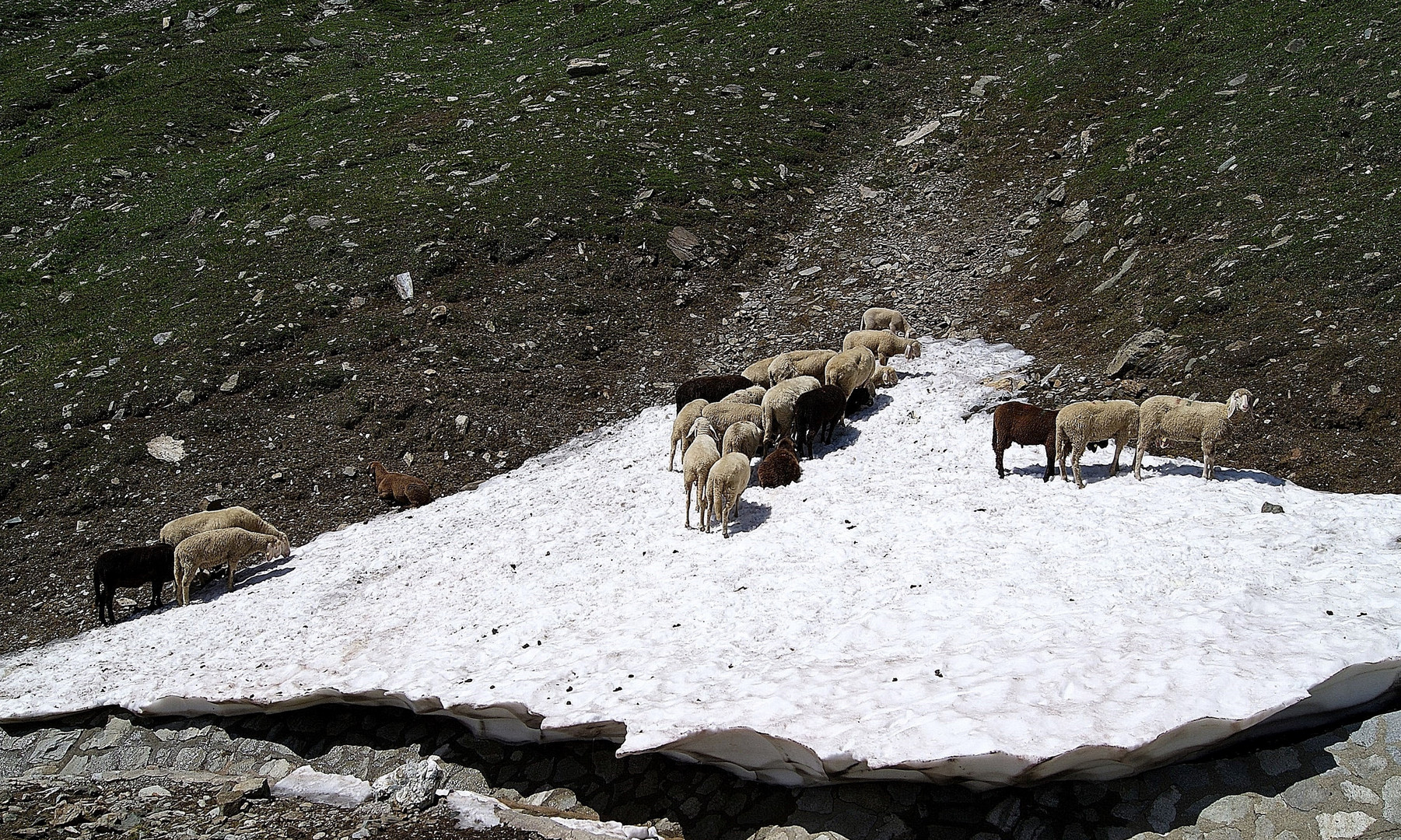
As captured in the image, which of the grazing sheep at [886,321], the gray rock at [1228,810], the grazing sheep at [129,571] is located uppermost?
the gray rock at [1228,810]

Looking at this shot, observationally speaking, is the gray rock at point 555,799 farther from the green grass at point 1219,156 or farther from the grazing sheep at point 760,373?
the green grass at point 1219,156

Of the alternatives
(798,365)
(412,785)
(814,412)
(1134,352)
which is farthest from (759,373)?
(412,785)

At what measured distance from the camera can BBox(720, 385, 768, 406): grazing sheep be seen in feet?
50.1

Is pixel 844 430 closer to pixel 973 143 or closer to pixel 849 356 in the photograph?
pixel 849 356

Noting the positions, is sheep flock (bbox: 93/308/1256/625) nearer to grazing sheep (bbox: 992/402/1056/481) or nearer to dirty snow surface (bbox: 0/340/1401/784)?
grazing sheep (bbox: 992/402/1056/481)

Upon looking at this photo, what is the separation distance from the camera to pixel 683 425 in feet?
49.1

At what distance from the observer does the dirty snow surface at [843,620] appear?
7.18m

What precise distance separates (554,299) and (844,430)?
354 inches

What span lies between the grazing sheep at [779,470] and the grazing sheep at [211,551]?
8166mm

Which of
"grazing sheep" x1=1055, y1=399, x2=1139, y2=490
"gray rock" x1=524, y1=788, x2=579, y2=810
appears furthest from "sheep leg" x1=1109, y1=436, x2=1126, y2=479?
"gray rock" x1=524, y1=788, x2=579, y2=810

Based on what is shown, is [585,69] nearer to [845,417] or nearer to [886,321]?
[886,321]

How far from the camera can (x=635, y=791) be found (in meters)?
8.27

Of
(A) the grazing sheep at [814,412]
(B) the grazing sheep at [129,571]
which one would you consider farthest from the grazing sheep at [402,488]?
(A) the grazing sheep at [814,412]

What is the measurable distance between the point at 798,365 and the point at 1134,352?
573cm
